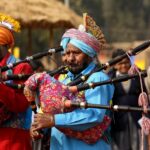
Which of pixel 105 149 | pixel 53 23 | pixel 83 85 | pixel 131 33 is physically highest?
pixel 131 33

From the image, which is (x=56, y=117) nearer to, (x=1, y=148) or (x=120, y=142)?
(x=1, y=148)

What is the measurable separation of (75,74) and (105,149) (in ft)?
2.01

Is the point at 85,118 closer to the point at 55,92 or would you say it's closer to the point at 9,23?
the point at 55,92

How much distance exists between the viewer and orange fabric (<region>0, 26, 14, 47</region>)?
5.68 metres

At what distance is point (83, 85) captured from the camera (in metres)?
4.76

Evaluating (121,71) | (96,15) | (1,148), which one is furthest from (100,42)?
(96,15)

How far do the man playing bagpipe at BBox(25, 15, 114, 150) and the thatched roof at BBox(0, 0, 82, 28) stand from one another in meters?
8.57

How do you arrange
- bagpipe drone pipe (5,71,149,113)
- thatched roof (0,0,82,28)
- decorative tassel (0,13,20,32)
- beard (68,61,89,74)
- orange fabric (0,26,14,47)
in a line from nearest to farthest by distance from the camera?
bagpipe drone pipe (5,71,149,113) < beard (68,61,89,74) < orange fabric (0,26,14,47) < decorative tassel (0,13,20,32) < thatched roof (0,0,82,28)

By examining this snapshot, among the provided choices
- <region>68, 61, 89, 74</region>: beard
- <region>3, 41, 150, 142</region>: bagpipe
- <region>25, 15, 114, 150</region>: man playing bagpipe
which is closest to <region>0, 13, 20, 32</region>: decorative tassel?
<region>25, 15, 114, 150</region>: man playing bagpipe

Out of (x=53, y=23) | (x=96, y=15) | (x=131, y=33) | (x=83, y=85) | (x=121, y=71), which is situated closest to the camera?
(x=83, y=85)

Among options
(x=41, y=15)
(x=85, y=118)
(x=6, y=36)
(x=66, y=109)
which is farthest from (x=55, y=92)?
(x=41, y=15)

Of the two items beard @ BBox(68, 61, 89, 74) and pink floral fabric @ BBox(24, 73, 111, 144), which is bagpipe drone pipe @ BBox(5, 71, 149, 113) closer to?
pink floral fabric @ BBox(24, 73, 111, 144)

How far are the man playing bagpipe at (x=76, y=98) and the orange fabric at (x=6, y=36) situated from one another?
0.73m

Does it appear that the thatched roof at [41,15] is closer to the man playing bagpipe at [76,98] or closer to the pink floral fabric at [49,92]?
the man playing bagpipe at [76,98]
